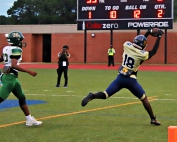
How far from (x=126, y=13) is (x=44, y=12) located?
5669 centimetres

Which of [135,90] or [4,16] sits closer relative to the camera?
[135,90]

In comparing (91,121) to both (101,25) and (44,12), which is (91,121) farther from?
(44,12)

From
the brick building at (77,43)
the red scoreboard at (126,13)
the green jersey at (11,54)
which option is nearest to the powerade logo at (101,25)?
the red scoreboard at (126,13)

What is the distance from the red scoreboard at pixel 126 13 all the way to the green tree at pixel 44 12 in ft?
167

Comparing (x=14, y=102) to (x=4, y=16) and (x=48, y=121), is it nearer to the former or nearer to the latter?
(x=48, y=121)

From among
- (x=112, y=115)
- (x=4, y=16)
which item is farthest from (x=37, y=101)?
(x=4, y=16)

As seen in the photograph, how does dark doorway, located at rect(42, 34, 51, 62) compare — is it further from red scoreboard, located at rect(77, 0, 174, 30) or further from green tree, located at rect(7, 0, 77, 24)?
green tree, located at rect(7, 0, 77, 24)

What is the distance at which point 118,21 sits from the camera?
1313 inches

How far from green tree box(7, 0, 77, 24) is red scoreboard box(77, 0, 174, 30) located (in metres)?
50.9

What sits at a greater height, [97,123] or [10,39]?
[10,39]

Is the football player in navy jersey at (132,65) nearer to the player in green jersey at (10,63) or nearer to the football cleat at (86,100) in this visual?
the football cleat at (86,100)

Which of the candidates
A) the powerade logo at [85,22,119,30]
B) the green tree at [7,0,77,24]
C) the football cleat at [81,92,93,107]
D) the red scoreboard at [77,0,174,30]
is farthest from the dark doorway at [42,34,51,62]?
the football cleat at [81,92,93,107]

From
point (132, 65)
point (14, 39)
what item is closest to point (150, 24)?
point (132, 65)

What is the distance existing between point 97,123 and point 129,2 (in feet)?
78.6
